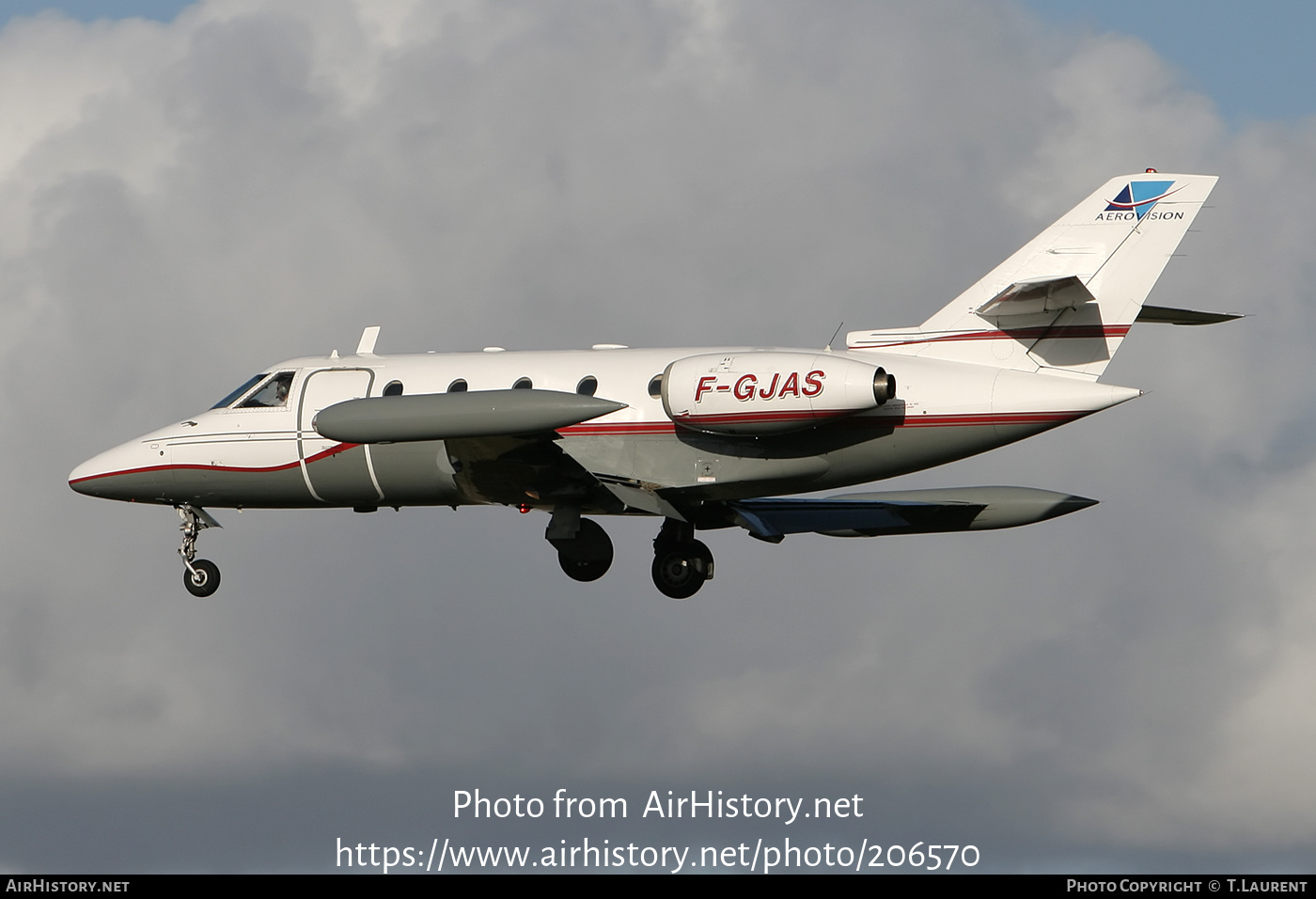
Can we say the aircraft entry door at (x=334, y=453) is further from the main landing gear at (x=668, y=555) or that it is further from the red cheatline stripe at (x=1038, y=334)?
the red cheatline stripe at (x=1038, y=334)

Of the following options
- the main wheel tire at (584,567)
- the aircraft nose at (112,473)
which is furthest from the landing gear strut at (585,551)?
the aircraft nose at (112,473)

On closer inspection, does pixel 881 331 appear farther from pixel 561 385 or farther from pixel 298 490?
pixel 298 490

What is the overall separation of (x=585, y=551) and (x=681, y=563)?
1.47 m

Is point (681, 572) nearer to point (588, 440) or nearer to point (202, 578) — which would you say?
point (588, 440)

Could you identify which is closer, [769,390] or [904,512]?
[769,390]

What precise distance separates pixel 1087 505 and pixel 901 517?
9.29 feet

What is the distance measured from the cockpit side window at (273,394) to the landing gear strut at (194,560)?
195 cm

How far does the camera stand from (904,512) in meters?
30.2

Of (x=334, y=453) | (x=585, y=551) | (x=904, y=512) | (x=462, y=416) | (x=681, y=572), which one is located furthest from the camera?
(x=904, y=512)

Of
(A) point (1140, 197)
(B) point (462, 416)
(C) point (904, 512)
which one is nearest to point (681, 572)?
(C) point (904, 512)

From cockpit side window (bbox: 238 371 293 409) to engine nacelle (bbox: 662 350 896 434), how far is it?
6.58 metres

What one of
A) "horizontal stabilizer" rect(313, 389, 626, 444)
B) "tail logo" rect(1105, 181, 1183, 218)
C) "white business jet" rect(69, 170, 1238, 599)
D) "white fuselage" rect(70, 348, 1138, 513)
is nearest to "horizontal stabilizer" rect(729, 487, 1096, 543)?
"white business jet" rect(69, 170, 1238, 599)

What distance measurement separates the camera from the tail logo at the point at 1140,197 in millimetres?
25844

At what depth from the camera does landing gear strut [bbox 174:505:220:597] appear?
30062 millimetres
